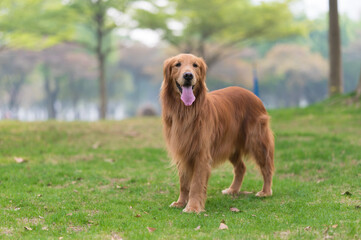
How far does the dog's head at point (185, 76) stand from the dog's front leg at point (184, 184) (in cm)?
101

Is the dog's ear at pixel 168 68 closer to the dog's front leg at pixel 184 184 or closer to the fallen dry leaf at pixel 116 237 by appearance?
the dog's front leg at pixel 184 184

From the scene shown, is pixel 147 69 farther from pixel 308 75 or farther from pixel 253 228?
pixel 253 228

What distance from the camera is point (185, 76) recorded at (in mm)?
5266

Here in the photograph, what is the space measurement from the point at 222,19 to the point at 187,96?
22.1 meters

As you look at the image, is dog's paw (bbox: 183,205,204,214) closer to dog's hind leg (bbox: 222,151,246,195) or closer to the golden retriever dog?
the golden retriever dog

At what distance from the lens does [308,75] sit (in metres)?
46.7

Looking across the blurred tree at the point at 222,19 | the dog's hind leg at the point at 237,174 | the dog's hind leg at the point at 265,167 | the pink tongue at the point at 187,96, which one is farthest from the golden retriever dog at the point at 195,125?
the blurred tree at the point at 222,19

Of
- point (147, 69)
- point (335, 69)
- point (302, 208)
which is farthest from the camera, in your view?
point (147, 69)

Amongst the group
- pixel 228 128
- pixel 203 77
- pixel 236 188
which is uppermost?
pixel 203 77

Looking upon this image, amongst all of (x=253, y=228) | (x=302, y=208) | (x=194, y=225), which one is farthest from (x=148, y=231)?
(x=302, y=208)

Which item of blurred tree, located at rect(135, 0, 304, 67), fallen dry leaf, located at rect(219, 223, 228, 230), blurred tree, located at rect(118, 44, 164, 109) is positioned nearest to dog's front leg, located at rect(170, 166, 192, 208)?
fallen dry leaf, located at rect(219, 223, 228, 230)

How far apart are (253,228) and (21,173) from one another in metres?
4.88

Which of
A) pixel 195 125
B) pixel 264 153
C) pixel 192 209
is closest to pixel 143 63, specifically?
pixel 264 153

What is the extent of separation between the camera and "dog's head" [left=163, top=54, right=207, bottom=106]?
5.30 m
